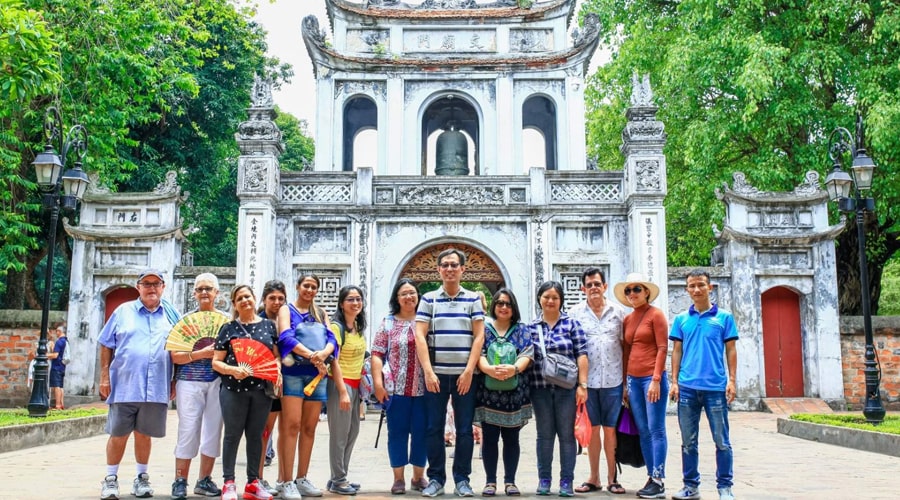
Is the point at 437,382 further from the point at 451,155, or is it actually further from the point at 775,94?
the point at 775,94

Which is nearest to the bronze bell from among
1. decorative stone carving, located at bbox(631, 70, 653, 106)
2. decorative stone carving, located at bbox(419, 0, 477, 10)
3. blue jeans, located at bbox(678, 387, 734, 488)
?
decorative stone carving, located at bbox(419, 0, 477, 10)

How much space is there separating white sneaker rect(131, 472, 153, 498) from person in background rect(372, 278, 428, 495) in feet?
5.99

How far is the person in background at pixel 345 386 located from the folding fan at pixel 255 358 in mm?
623

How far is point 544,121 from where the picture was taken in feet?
64.4

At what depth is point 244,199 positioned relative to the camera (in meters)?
14.5

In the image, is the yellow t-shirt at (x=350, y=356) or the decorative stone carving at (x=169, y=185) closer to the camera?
the yellow t-shirt at (x=350, y=356)

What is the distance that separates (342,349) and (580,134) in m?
12.1

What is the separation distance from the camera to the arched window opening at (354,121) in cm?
1841

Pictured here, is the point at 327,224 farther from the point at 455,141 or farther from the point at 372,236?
the point at 455,141

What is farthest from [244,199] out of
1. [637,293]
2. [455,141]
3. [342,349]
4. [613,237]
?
[637,293]

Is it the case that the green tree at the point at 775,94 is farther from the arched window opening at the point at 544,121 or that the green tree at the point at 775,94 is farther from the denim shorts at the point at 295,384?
the denim shorts at the point at 295,384

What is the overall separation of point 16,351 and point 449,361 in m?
12.9

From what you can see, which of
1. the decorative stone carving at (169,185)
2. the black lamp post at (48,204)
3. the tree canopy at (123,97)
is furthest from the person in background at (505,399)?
the decorative stone carving at (169,185)

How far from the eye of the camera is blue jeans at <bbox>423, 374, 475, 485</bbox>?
612 centimetres
